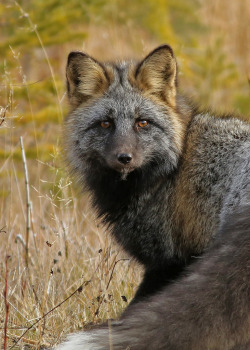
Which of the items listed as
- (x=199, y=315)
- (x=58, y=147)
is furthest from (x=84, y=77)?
(x=199, y=315)

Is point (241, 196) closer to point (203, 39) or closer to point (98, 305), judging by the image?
point (98, 305)

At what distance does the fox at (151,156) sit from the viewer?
15.8 feet

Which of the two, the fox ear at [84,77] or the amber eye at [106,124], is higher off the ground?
the fox ear at [84,77]

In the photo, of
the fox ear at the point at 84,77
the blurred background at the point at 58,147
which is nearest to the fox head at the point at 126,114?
the fox ear at the point at 84,77

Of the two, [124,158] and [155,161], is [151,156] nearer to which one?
[155,161]

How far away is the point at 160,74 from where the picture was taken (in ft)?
17.2

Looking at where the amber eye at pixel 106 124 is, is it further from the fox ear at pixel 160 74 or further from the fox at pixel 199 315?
the fox at pixel 199 315

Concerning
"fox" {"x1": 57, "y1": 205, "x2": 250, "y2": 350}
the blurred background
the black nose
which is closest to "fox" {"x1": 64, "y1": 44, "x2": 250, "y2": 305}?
the black nose

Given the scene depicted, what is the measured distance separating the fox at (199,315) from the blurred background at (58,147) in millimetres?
980

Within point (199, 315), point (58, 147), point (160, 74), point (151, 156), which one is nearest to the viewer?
point (199, 315)

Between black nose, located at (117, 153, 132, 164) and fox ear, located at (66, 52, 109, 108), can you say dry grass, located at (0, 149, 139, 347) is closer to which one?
black nose, located at (117, 153, 132, 164)

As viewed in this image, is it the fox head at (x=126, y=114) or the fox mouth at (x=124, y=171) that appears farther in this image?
the fox head at (x=126, y=114)

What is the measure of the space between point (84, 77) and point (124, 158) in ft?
3.23

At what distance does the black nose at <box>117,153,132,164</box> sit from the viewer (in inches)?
190
